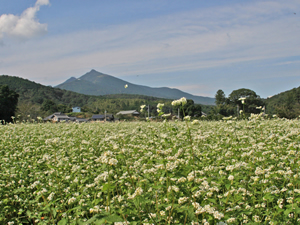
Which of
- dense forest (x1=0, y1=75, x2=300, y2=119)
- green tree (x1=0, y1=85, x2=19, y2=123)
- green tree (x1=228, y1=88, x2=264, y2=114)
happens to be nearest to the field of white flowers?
green tree (x1=0, y1=85, x2=19, y2=123)

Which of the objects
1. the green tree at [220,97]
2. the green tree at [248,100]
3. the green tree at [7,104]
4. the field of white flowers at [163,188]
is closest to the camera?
the field of white flowers at [163,188]

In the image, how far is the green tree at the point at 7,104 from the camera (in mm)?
44781

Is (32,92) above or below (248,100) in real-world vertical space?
above

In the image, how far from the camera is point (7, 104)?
1834 inches

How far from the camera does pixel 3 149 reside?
673 centimetres

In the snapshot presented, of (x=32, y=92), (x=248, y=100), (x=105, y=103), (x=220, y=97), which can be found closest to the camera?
(x=248, y=100)

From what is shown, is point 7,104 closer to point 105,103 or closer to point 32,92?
point 32,92

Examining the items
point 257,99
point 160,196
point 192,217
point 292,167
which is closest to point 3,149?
point 160,196

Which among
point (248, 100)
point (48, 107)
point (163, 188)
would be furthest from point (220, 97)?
point (163, 188)

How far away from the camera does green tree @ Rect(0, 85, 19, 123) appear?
44.8 meters

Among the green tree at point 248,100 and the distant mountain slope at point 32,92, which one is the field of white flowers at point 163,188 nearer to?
the green tree at point 248,100

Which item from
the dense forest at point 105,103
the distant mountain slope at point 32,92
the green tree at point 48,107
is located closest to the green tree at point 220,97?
the dense forest at point 105,103

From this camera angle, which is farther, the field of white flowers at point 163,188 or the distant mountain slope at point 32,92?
the distant mountain slope at point 32,92

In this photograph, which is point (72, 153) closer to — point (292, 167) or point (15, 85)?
point (292, 167)
